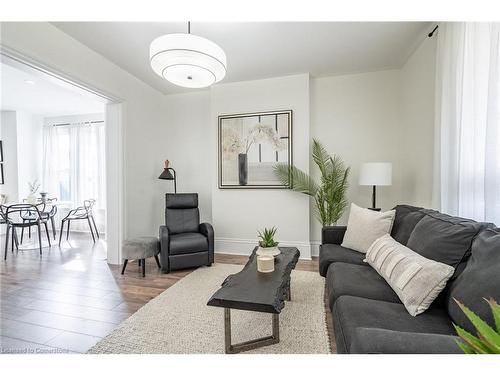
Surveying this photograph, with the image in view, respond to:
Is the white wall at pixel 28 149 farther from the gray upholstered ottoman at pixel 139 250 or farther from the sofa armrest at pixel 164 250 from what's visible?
the sofa armrest at pixel 164 250

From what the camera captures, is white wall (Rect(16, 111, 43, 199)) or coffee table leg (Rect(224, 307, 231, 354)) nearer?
coffee table leg (Rect(224, 307, 231, 354))

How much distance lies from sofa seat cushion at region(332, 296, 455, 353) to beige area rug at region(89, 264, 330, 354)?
52 cm

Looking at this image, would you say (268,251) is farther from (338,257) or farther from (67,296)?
(67,296)

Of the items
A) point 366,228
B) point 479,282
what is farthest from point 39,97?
point 479,282

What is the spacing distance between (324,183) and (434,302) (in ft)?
7.43

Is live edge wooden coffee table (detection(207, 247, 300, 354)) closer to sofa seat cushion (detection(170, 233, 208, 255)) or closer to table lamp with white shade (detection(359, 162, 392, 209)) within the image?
sofa seat cushion (detection(170, 233, 208, 255))

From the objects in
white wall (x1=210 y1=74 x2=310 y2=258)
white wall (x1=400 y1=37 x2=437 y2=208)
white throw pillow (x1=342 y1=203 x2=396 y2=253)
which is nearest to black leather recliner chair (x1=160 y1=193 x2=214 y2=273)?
white wall (x1=210 y1=74 x2=310 y2=258)

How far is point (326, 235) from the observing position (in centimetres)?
268

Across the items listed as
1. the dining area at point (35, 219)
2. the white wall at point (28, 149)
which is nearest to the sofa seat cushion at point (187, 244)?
the dining area at point (35, 219)

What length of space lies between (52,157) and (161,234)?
4678mm

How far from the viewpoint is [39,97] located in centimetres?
466

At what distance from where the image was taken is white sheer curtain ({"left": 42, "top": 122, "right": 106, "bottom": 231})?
5504mm
